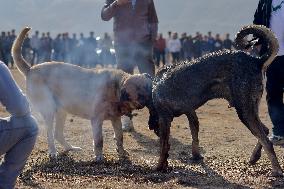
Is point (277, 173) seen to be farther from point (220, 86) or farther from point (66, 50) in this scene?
point (66, 50)

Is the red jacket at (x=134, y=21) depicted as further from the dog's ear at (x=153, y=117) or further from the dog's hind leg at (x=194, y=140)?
the dog's ear at (x=153, y=117)

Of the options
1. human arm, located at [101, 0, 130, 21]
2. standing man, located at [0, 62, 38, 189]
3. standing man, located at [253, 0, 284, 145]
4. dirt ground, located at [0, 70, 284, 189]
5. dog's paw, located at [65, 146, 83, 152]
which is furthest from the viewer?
human arm, located at [101, 0, 130, 21]

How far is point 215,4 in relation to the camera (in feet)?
445

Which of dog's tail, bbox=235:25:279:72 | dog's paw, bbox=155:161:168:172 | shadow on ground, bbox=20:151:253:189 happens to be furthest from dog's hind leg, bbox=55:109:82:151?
dog's tail, bbox=235:25:279:72

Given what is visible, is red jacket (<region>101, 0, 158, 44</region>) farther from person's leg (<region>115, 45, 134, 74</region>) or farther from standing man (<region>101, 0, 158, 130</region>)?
person's leg (<region>115, 45, 134, 74</region>)

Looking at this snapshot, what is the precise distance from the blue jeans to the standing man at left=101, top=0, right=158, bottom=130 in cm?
487

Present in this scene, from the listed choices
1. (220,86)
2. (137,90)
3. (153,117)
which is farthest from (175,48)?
(220,86)

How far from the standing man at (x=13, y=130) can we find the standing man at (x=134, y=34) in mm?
4873

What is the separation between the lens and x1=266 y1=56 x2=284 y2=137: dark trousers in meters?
9.24

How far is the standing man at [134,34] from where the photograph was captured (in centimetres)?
1009

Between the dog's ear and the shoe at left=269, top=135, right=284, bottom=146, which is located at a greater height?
the dog's ear

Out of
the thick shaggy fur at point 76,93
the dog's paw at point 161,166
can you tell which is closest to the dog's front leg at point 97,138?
the thick shaggy fur at point 76,93

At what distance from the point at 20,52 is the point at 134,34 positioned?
2.62 meters

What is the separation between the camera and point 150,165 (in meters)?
7.37
